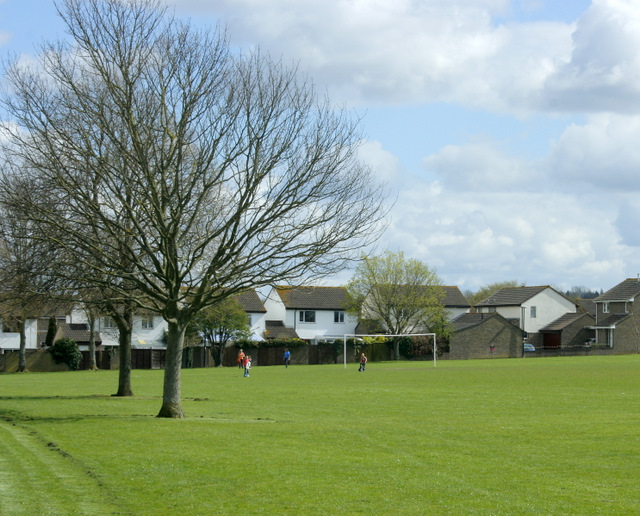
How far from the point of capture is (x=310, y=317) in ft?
322

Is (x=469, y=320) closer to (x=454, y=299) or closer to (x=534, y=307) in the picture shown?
(x=454, y=299)

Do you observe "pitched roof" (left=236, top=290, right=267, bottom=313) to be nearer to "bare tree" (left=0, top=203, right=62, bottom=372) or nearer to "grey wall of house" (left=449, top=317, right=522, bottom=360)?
"grey wall of house" (left=449, top=317, right=522, bottom=360)

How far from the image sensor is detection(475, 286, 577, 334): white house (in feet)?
341

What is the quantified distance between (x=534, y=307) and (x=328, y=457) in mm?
92958

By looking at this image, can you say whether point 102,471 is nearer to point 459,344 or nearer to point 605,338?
point 459,344

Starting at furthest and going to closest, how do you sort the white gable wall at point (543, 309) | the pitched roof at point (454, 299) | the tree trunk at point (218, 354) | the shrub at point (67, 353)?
the white gable wall at point (543, 309) → the pitched roof at point (454, 299) → the tree trunk at point (218, 354) → the shrub at point (67, 353)

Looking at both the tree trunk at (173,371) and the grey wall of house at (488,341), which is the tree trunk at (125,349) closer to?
the tree trunk at (173,371)

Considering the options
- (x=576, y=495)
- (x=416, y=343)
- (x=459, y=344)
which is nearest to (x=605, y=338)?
(x=459, y=344)

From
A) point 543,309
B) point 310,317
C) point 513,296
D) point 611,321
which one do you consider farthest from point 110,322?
point 543,309

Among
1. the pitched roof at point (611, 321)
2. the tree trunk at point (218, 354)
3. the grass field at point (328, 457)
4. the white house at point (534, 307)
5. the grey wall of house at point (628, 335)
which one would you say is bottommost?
the grass field at point (328, 457)

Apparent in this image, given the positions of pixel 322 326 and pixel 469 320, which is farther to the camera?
pixel 322 326

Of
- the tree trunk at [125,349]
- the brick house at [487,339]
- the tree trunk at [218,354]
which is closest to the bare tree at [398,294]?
the brick house at [487,339]

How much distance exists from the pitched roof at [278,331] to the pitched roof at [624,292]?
36.9 metres

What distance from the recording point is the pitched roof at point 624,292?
9669 centimetres
